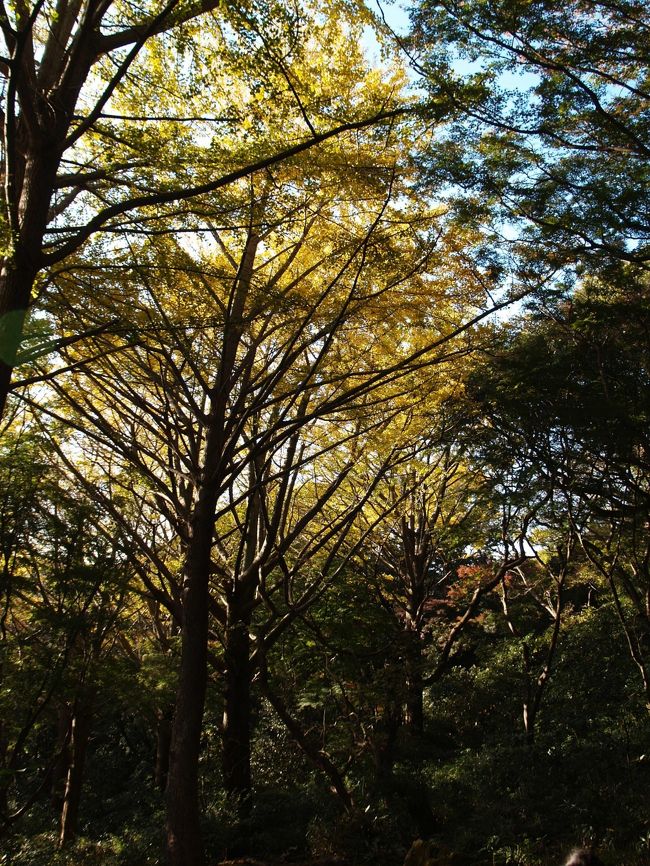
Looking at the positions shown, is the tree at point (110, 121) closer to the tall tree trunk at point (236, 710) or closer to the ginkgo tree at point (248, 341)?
the ginkgo tree at point (248, 341)

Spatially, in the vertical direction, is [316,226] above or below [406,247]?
above

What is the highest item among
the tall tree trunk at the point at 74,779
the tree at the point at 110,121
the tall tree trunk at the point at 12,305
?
the tree at the point at 110,121

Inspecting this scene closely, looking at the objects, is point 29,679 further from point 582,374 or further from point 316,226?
point 582,374

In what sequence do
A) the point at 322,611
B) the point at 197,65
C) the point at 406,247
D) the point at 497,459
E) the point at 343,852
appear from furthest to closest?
the point at 322,611 → the point at 497,459 → the point at 343,852 → the point at 406,247 → the point at 197,65

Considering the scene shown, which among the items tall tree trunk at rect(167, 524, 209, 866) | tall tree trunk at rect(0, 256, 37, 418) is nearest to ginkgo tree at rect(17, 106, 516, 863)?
tall tree trunk at rect(167, 524, 209, 866)

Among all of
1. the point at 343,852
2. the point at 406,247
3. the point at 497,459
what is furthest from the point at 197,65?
the point at 343,852

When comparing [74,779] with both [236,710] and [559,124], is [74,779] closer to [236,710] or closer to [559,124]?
[236,710]

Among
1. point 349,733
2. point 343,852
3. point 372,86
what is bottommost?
point 343,852

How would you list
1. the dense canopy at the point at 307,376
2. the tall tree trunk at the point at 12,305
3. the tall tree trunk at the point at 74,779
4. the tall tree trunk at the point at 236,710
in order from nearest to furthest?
the tall tree trunk at the point at 12,305, the dense canopy at the point at 307,376, the tall tree trunk at the point at 236,710, the tall tree trunk at the point at 74,779

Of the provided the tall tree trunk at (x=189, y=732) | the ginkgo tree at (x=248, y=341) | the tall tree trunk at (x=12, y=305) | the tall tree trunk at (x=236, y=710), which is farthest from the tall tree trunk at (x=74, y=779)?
the tall tree trunk at (x=12, y=305)

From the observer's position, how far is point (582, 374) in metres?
7.46

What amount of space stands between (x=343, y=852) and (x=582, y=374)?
633 cm

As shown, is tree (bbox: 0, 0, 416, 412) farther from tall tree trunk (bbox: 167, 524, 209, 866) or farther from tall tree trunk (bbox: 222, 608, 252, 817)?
tall tree trunk (bbox: 222, 608, 252, 817)

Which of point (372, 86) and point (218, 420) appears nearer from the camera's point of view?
point (372, 86)
